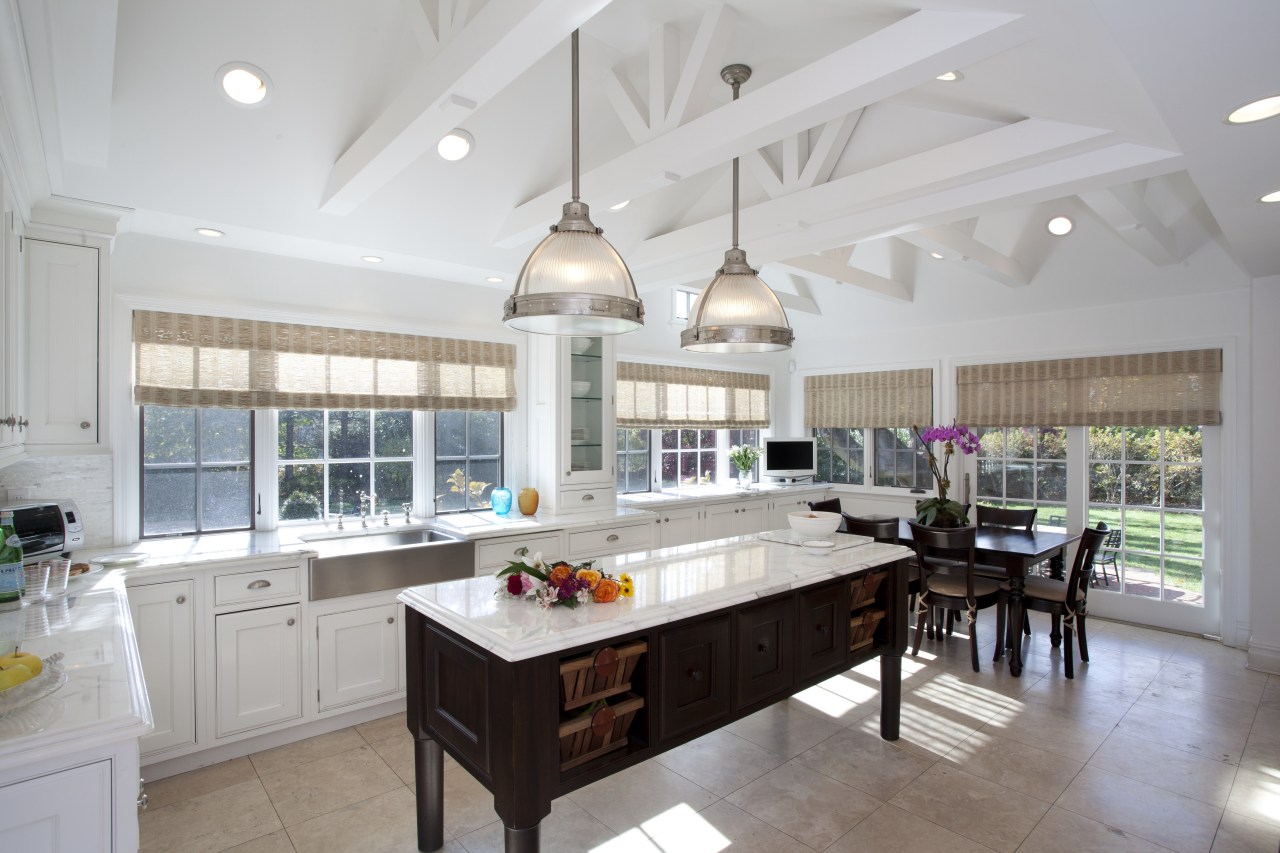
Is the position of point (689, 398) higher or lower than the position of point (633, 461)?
higher

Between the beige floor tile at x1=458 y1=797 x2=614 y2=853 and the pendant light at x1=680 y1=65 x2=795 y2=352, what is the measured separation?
1.95 m

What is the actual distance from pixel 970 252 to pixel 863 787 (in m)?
3.31

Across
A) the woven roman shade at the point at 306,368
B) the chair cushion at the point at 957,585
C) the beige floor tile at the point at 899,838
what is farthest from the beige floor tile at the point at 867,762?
the woven roman shade at the point at 306,368

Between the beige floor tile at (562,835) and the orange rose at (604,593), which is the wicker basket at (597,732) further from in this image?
the beige floor tile at (562,835)

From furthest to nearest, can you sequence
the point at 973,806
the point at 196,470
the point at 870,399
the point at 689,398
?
the point at 870,399 < the point at 689,398 < the point at 196,470 < the point at 973,806

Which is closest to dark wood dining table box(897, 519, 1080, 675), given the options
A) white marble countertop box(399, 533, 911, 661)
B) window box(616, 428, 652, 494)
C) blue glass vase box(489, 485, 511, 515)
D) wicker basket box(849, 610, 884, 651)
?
white marble countertop box(399, 533, 911, 661)

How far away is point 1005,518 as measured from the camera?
16.8 feet

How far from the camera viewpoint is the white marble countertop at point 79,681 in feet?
4.35

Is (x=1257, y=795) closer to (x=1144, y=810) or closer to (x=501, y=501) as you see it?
(x=1144, y=810)

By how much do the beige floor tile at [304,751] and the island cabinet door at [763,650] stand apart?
207cm

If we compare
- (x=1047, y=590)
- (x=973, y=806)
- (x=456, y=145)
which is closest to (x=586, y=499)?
(x=456, y=145)

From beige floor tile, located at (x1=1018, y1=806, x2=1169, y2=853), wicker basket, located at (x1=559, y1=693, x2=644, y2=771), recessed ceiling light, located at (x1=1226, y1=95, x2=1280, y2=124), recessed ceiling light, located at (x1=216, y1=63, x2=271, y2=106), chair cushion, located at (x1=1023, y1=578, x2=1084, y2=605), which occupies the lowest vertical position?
beige floor tile, located at (x1=1018, y1=806, x2=1169, y2=853)

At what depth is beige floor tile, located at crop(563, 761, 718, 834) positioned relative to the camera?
265 centimetres

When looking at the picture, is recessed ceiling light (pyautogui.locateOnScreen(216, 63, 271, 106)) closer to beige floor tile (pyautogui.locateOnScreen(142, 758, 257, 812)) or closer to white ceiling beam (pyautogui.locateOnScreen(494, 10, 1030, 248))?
white ceiling beam (pyautogui.locateOnScreen(494, 10, 1030, 248))
